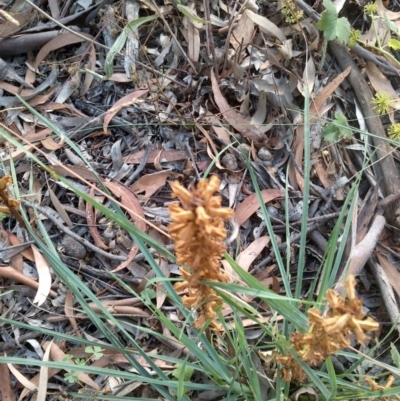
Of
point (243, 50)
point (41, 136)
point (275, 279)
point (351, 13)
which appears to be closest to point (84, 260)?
point (41, 136)

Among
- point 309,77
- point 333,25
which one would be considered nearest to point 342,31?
point 333,25

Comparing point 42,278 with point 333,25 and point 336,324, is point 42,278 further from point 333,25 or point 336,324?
point 333,25

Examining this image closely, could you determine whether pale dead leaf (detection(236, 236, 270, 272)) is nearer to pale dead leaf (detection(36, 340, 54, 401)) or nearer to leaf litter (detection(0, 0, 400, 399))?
leaf litter (detection(0, 0, 400, 399))

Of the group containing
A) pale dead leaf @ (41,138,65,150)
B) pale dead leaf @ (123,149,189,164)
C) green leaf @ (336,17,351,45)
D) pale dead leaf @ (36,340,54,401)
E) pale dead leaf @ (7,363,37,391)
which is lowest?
pale dead leaf @ (7,363,37,391)

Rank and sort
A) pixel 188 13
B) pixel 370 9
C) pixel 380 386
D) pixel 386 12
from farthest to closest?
pixel 386 12, pixel 370 9, pixel 188 13, pixel 380 386

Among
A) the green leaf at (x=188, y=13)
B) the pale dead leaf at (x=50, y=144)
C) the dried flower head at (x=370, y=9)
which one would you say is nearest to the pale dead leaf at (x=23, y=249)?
the pale dead leaf at (x=50, y=144)

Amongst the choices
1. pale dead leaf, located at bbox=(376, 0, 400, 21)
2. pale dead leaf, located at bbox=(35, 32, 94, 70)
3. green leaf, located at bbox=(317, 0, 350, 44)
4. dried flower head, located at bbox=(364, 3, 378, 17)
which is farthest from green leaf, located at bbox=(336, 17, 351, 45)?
pale dead leaf, located at bbox=(35, 32, 94, 70)

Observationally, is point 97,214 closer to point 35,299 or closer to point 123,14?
point 35,299
